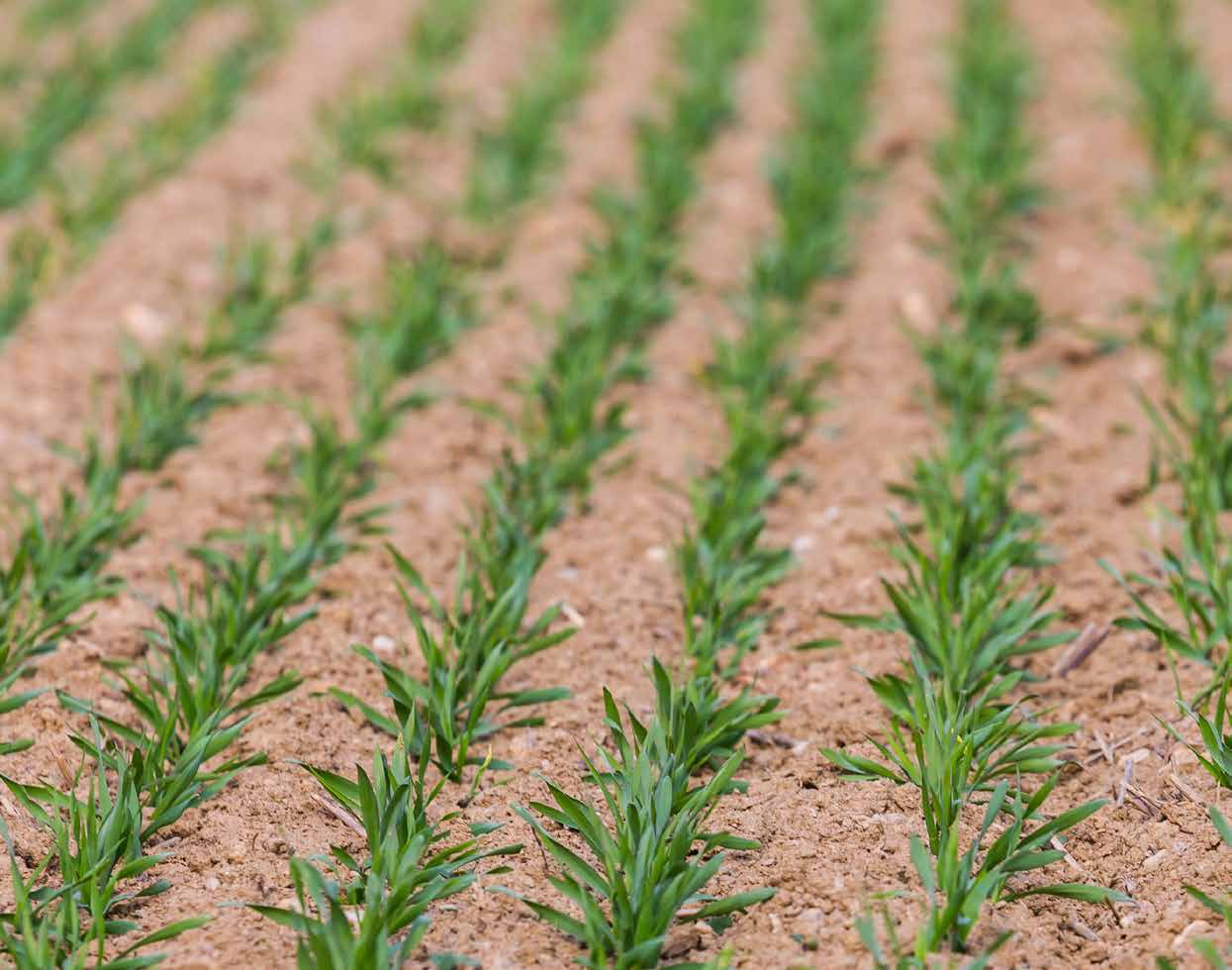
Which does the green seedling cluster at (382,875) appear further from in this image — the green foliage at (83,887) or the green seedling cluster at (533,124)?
the green seedling cluster at (533,124)

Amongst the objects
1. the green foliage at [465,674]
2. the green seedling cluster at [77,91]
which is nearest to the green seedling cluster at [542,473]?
the green foliage at [465,674]

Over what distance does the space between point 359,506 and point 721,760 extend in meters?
1.11

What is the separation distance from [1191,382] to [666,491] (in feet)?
4.13

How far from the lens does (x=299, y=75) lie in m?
5.59

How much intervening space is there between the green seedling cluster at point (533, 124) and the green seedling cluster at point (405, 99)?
0.30m

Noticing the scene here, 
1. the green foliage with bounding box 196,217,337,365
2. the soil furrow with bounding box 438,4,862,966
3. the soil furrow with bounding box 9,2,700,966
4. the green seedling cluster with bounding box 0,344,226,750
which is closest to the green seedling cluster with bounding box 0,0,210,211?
the green foliage with bounding box 196,217,337,365

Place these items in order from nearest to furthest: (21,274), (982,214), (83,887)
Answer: (83,887) → (21,274) → (982,214)

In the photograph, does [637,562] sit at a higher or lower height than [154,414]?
lower

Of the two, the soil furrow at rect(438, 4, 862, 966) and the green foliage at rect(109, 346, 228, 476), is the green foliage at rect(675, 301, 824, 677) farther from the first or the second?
the green foliage at rect(109, 346, 228, 476)

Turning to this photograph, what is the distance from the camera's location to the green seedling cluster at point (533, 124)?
14.2ft

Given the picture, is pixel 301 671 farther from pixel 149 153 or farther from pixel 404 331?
pixel 149 153

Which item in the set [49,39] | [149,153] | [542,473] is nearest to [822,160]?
[542,473]

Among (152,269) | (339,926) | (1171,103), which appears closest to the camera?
(339,926)

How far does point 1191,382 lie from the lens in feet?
10.0
